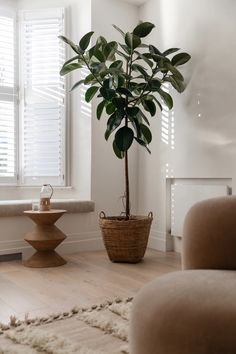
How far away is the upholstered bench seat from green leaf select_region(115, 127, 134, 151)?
1.84 m

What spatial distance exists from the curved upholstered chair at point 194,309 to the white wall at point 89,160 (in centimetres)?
227

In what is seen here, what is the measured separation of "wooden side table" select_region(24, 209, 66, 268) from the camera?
282 centimetres

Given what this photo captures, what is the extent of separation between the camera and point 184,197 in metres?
3.21

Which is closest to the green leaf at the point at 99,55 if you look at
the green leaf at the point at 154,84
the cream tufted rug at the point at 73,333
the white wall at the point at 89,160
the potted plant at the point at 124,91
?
the potted plant at the point at 124,91

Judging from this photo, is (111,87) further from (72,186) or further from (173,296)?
(173,296)

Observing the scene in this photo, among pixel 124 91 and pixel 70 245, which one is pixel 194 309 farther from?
pixel 70 245

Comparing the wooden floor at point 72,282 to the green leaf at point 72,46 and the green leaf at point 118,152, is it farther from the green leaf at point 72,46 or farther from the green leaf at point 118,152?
the green leaf at point 72,46

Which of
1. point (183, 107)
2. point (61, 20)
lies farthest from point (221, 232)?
point (61, 20)

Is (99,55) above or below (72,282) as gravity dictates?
above

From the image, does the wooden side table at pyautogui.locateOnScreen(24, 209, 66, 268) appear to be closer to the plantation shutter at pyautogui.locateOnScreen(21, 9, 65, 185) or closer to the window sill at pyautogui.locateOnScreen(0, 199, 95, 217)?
the window sill at pyautogui.locateOnScreen(0, 199, 95, 217)

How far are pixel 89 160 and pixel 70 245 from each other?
2.48 feet

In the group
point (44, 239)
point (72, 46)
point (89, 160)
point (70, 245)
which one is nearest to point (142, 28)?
point (72, 46)

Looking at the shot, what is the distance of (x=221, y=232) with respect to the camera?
1.24 metres

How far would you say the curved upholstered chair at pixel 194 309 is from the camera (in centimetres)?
84
